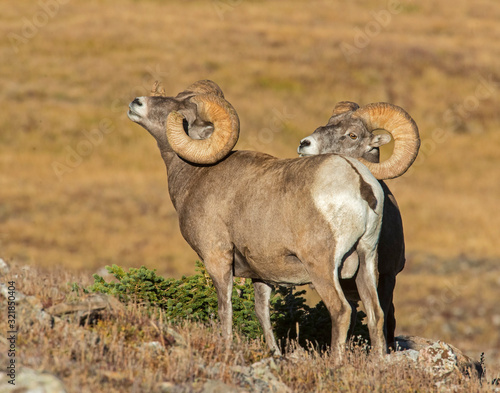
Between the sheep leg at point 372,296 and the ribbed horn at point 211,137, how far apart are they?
215 centimetres

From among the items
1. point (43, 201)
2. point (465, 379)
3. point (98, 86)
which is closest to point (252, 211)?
point (465, 379)

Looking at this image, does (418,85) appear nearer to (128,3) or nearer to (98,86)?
(98,86)

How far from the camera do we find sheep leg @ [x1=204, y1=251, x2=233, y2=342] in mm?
8344

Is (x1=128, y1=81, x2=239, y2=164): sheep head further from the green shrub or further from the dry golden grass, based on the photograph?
the dry golden grass

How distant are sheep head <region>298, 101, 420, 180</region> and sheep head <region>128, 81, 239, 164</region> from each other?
40.4 inches

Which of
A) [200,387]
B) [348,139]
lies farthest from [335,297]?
[348,139]

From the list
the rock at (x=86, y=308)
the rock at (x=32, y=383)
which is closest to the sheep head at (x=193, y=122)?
the rock at (x=86, y=308)

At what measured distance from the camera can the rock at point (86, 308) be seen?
22.7ft

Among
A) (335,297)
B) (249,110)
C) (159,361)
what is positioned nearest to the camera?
(159,361)

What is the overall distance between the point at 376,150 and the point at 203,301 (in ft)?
10.2

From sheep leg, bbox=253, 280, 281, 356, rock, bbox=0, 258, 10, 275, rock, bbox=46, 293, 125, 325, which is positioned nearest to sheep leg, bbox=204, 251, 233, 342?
sheep leg, bbox=253, 280, 281, 356

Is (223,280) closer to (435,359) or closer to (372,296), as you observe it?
(372,296)

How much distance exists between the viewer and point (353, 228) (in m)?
7.32

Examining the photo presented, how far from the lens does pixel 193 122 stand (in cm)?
946
